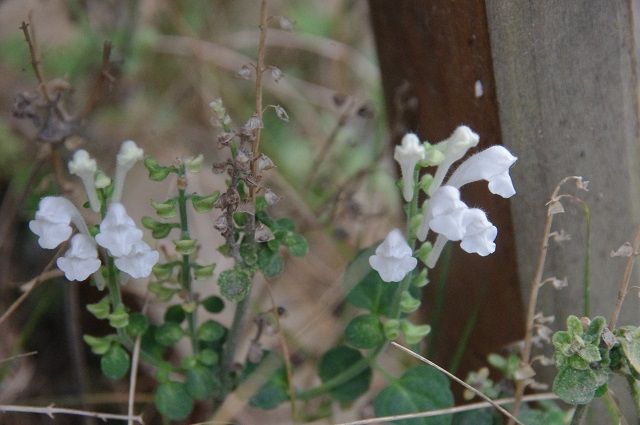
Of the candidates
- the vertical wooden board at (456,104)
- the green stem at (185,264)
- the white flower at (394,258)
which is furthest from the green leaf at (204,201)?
the vertical wooden board at (456,104)

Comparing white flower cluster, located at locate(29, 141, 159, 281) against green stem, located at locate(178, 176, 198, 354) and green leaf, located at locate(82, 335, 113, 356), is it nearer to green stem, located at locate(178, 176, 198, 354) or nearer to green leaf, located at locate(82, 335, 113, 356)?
green stem, located at locate(178, 176, 198, 354)

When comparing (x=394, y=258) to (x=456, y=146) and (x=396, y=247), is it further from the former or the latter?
(x=456, y=146)

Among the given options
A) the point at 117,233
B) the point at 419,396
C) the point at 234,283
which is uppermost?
the point at 117,233

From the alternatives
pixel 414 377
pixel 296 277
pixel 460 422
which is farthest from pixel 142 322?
pixel 296 277

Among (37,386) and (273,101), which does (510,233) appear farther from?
(273,101)

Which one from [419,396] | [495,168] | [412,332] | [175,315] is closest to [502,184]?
[495,168]
